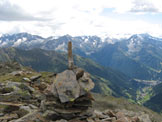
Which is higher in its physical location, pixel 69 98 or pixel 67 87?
pixel 67 87

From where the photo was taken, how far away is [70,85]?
2405cm

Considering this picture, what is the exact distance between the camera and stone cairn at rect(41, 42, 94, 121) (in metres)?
23.1

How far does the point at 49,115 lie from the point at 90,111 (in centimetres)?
521

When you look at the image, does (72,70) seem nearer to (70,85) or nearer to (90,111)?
(70,85)

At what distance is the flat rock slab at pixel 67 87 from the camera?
23109 mm

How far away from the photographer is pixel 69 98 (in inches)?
904

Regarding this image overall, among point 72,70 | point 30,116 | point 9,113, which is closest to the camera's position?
point 30,116

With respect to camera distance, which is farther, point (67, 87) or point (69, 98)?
point (67, 87)

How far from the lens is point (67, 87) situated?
23797mm

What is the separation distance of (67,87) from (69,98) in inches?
58.5

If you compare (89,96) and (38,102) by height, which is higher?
(89,96)

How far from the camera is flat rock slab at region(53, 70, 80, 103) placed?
75.8ft

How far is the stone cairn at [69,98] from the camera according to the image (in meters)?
23.1


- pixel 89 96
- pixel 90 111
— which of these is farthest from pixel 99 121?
pixel 89 96
